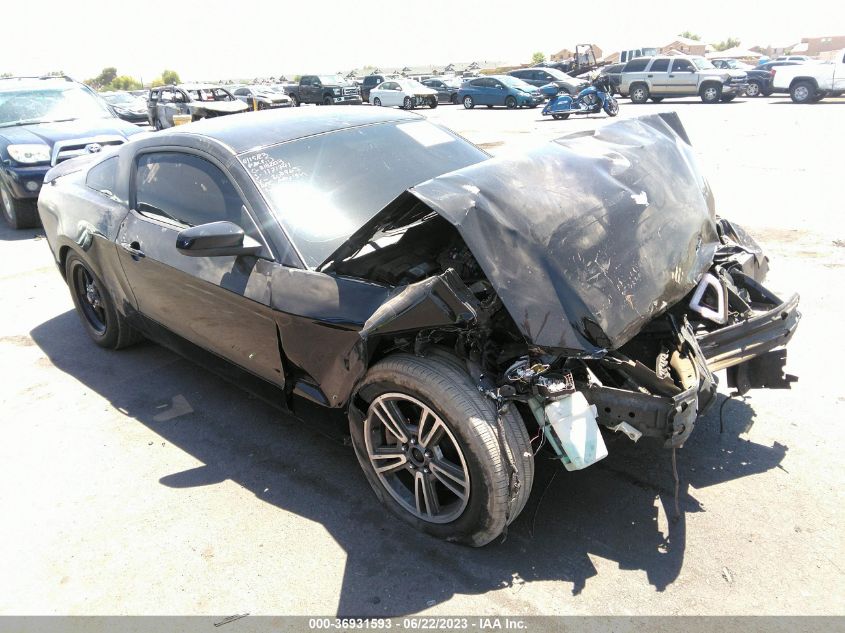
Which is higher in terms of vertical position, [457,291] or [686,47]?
[457,291]

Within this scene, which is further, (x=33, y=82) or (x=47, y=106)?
(x=33, y=82)

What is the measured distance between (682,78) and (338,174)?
2591 centimetres

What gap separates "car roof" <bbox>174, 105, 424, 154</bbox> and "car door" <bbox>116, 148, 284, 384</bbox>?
189mm

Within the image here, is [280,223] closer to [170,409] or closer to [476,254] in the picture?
[476,254]

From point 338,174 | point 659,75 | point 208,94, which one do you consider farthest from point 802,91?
point 338,174

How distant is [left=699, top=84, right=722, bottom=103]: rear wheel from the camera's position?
24.2 m

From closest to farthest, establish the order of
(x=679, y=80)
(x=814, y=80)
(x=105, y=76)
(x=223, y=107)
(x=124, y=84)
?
(x=223, y=107) < (x=814, y=80) < (x=679, y=80) < (x=124, y=84) < (x=105, y=76)

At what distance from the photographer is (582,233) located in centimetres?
264

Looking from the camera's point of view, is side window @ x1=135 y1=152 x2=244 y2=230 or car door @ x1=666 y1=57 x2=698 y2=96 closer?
side window @ x1=135 y1=152 x2=244 y2=230

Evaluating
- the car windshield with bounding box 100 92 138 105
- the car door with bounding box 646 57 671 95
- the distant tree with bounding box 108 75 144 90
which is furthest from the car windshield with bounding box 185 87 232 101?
the distant tree with bounding box 108 75 144 90

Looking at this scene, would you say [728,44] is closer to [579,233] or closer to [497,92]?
[497,92]

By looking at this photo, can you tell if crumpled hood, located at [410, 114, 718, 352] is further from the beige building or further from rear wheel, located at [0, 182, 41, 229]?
the beige building

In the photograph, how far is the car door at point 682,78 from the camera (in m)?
24.9

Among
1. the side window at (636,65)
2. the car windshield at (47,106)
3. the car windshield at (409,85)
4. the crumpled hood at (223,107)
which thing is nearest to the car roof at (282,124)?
the car windshield at (47,106)
